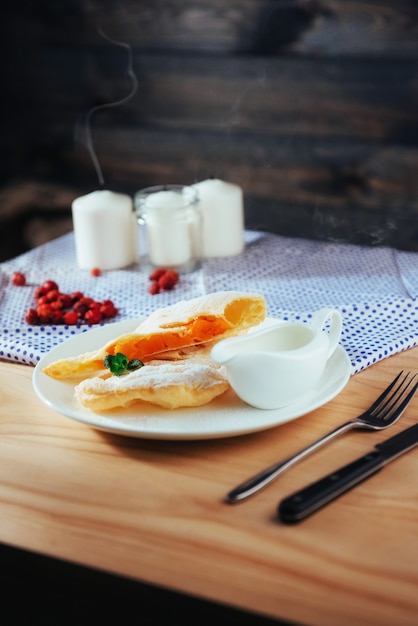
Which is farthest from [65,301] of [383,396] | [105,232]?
[383,396]

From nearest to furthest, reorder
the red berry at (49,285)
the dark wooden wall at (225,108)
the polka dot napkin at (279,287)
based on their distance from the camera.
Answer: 1. the polka dot napkin at (279,287)
2. the red berry at (49,285)
3. the dark wooden wall at (225,108)

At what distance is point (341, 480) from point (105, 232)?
98 cm

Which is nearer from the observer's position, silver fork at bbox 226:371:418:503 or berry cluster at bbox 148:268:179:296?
silver fork at bbox 226:371:418:503

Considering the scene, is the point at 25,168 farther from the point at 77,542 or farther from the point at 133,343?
the point at 77,542

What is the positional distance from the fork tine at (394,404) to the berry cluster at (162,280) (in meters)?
0.58

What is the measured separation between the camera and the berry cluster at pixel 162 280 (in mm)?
1436

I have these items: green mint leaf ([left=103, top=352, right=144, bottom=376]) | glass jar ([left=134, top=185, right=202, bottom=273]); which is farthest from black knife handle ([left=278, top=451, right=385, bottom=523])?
glass jar ([left=134, top=185, right=202, bottom=273])

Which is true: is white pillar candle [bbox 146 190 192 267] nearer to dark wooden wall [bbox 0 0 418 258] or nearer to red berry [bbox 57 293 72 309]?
red berry [bbox 57 293 72 309]

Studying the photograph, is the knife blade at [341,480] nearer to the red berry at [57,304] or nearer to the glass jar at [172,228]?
the red berry at [57,304]

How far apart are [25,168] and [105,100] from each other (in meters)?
0.40

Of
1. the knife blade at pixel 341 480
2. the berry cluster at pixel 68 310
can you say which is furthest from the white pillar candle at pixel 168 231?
the knife blade at pixel 341 480

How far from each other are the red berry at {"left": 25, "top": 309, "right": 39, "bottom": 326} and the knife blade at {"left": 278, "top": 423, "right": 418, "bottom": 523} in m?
0.64

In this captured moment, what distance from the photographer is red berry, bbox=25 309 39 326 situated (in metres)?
1.27

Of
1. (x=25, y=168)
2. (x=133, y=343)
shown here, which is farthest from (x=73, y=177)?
(x=133, y=343)
